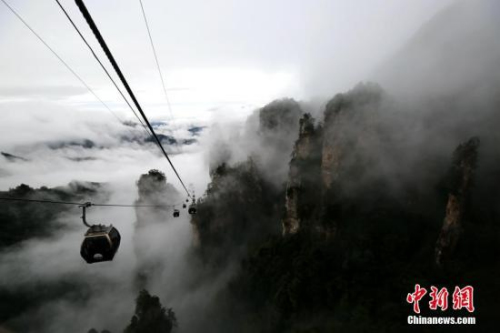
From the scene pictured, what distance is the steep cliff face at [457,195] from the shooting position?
4053 cm

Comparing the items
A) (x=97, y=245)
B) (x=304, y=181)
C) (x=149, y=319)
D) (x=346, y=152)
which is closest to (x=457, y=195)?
(x=346, y=152)

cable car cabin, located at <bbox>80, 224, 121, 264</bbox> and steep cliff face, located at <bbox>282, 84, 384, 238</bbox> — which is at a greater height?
steep cliff face, located at <bbox>282, 84, 384, 238</bbox>

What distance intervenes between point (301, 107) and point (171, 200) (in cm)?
5933

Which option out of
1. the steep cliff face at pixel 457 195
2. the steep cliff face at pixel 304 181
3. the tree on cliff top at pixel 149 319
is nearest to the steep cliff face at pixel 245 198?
the steep cliff face at pixel 304 181

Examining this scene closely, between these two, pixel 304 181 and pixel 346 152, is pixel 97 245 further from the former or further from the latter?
pixel 304 181

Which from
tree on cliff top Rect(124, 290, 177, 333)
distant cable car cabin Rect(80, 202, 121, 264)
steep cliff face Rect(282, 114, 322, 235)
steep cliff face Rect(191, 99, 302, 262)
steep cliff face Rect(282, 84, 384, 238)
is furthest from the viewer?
steep cliff face Rect(191, 99, 302, 262)

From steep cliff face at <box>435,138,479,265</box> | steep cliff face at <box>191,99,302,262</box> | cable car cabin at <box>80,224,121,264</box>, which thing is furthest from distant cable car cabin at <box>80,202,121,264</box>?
steep cliff face at <box>191,99,302,262</box>

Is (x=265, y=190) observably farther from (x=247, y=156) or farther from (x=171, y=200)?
(x=171, y=200)

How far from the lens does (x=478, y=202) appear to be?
4772 centimetres

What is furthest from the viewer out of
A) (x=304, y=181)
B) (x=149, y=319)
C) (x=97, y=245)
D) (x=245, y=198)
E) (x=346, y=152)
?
(x=245, y=198)

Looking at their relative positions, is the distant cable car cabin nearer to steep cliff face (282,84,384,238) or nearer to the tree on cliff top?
the tree on cliff top

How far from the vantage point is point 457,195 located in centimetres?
4162

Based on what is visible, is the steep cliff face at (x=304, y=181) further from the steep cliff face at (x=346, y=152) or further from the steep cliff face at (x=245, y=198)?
the steep cliff face at (x=245, y=198)

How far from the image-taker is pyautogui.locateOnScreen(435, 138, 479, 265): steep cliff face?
40.5 metres
